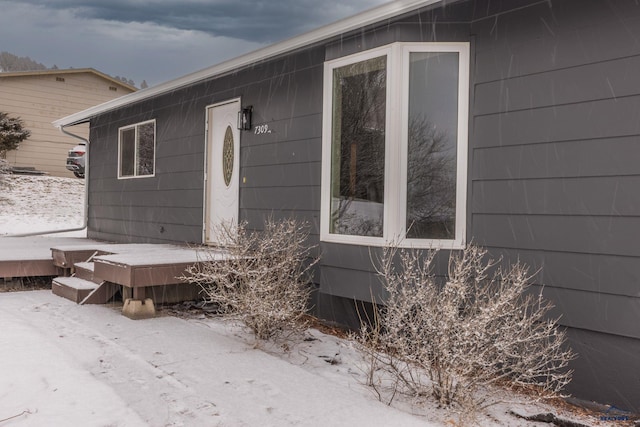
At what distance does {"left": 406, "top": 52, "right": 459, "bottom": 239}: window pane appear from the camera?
3.94 metres

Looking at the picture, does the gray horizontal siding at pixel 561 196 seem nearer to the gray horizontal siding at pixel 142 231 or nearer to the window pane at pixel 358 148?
the window pane at pixel 358 148

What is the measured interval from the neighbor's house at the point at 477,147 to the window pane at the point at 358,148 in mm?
14

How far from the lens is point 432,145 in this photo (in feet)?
13.1

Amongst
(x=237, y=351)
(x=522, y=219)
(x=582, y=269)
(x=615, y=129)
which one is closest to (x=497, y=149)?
(x=522, y=219)

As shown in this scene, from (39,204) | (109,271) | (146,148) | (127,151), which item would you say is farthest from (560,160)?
(39,204)

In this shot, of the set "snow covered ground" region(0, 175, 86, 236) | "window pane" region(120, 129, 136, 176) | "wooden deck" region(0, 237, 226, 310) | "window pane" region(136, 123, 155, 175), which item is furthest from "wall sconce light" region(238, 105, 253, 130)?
"snow covered ground" region(0, 175, 86, 236)

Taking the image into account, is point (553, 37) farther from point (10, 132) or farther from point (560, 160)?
point (10, 132)

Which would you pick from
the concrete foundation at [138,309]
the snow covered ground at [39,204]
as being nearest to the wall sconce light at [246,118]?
the concrete foundation at [138,309]

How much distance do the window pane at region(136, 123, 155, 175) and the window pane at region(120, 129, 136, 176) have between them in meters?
0.25

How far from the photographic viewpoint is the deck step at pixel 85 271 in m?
5.36

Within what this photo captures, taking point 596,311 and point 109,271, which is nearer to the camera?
point 596,311

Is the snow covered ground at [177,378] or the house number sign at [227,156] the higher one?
the house number sign at [227,156]

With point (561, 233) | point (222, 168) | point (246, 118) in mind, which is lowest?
point (561, 233)

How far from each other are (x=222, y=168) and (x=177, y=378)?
3.84 metres
